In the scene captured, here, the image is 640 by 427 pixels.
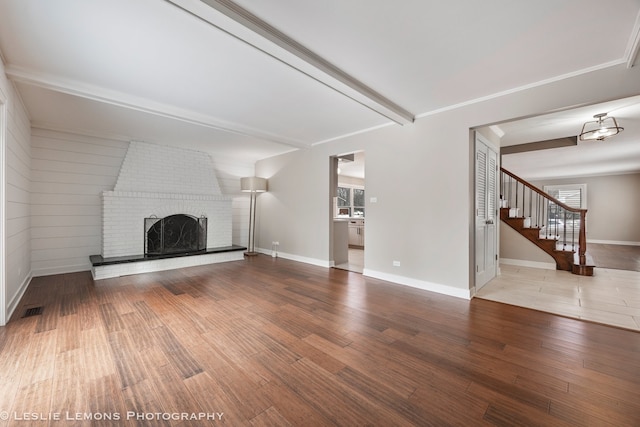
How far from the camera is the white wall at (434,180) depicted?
8.98 feet

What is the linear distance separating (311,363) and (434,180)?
2925mm

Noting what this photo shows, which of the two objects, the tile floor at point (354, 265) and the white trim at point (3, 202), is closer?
the white trim at point (3, 202)

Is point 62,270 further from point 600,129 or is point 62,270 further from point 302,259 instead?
point 600,129

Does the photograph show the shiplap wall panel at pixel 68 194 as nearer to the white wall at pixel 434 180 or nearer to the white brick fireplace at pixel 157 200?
the white brick fireplace at pixel 157 200

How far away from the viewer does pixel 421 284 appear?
3812mm

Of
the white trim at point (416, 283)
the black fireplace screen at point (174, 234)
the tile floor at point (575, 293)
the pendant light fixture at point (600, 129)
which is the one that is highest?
→ the pendant light fixture at point (600, 129)

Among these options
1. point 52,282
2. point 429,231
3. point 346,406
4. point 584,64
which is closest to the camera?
point 346,406

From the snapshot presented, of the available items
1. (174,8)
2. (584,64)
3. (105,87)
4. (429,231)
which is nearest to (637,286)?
(429,231)

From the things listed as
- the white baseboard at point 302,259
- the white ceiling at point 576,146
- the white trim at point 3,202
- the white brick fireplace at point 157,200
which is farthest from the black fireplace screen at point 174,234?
the white ceiling at point 576,146

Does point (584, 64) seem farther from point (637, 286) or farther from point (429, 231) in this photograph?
point (637, 286)

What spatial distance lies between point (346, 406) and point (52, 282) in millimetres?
4978

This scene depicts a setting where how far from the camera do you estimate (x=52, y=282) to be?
4012 millimetres

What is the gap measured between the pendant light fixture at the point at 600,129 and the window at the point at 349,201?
602cm

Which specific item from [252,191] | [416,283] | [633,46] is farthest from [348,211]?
[633,46]
